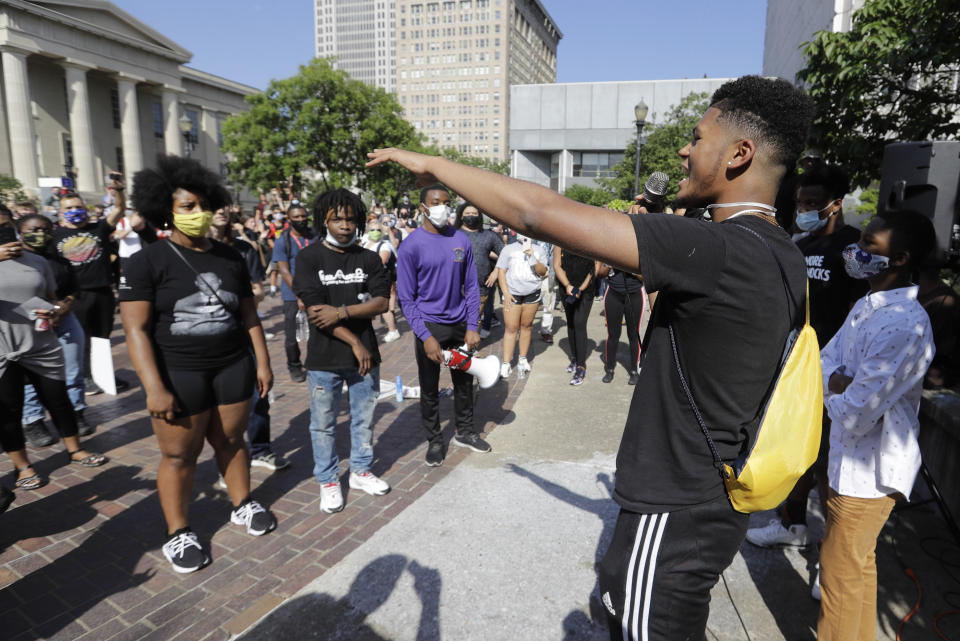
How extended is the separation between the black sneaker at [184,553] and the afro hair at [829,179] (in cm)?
442

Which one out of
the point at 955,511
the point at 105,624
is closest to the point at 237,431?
the point at 105,624

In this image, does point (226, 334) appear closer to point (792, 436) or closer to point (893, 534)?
point (792, 436)

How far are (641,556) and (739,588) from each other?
2.06 meters

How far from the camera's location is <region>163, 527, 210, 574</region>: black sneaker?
3227mm

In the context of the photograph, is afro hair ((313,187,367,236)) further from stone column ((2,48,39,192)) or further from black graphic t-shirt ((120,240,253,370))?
stone column ((2,48,39,192))

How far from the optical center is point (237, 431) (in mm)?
3553

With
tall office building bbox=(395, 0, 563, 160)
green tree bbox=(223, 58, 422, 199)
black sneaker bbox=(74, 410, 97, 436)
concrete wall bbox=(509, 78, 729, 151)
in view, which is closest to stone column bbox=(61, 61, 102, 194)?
green tree bbox=(223, 58, 422, 199)

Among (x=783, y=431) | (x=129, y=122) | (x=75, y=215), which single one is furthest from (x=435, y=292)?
(x=129, y=122)

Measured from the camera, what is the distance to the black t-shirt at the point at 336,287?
3.90 meters

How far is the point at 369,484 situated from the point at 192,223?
224 cm

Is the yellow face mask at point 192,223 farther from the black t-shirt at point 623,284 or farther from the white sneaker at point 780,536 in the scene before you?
the black t-shirt at point 623,284

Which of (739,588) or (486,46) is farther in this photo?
(486,46)

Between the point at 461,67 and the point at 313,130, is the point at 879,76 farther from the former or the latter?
the point at 461,67

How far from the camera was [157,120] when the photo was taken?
52.9 m
